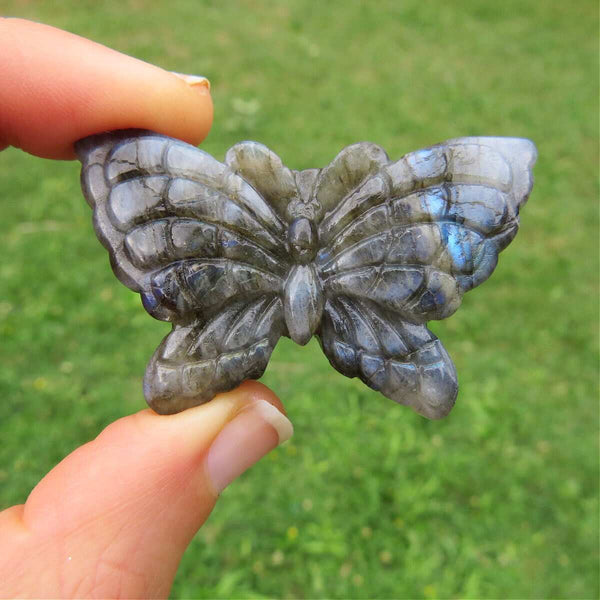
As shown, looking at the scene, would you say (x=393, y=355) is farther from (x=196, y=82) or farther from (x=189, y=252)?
(x=196, y=82)

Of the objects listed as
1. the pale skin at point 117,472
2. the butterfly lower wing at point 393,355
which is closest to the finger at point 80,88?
the pale skin at point 117,472

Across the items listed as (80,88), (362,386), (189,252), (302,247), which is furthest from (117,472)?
(362,386)

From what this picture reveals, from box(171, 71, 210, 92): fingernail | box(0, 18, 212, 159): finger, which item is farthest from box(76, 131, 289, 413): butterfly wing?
box(171, 71, 210, 92): fingernail

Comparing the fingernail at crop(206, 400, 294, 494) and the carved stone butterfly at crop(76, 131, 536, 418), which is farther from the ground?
the carved stone butterfly at crop(76, 131, 536, 418)

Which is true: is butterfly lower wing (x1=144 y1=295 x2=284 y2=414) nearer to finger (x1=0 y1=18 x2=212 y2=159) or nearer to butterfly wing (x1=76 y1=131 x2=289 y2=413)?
butterfly wing (x1=76 y1=131 x2=289 y2=413)

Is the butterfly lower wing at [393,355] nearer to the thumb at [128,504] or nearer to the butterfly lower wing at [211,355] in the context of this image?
the butterfly lower wing at [211,355]

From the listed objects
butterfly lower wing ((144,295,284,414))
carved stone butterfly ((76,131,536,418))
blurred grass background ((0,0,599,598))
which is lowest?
blurred grass background ((0,0,599,598))

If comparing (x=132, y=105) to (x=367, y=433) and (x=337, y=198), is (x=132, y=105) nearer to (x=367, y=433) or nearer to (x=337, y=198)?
(x=337, y=198)
